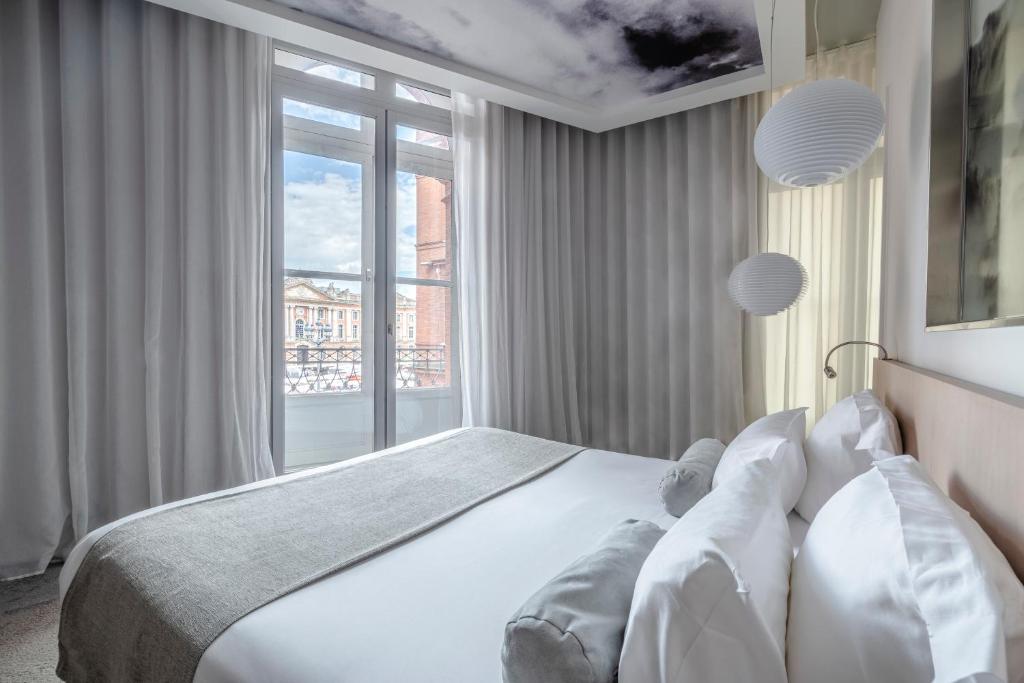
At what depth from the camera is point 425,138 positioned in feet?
11.4

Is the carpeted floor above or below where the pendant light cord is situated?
below

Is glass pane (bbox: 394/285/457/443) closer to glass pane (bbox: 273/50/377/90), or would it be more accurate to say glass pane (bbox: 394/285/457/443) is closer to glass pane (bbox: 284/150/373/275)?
glass pane (bbox: 284/150/373/275)

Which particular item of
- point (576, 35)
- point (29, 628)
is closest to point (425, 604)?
point (29, 628)

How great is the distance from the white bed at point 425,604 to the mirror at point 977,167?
2.50 ft

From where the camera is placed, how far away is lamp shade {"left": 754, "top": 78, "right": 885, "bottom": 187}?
1.50 m

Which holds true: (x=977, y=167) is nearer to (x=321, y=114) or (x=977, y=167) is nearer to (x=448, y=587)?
(x=448, y=587)

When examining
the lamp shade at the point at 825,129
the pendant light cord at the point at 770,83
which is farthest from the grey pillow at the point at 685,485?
the pendant light cord at the point at 770,83

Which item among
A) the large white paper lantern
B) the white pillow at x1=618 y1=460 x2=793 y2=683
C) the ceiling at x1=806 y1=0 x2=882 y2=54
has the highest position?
the ceiling at x1=806 y1=0 x2=882 y2=54

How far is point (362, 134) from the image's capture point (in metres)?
3.18

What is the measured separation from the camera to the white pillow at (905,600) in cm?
55

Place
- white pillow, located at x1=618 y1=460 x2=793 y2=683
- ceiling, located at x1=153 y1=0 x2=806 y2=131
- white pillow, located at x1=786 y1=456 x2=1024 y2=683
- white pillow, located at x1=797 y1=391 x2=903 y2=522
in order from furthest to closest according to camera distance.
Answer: ceiling, located at x1=153 y1=0 x2=806 y2=131
white pillow, located at x1=797 y1=391 x2=903 y2=522
white pillow, located at x1=618 y1=460 x2=793 y2=683
white pillow, located at x1=786 y1=456 x2=1024 y2=683

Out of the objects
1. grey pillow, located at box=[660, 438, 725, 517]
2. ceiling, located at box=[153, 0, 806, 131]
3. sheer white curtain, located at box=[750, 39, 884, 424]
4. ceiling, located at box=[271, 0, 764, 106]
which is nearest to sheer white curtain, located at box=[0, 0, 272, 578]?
ceiling, located at box=[153, 0, 806, 131]

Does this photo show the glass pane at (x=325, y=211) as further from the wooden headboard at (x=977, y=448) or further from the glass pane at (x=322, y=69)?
the wooden headboard at (x=977, y=448)

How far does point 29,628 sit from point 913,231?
331 centimetres
